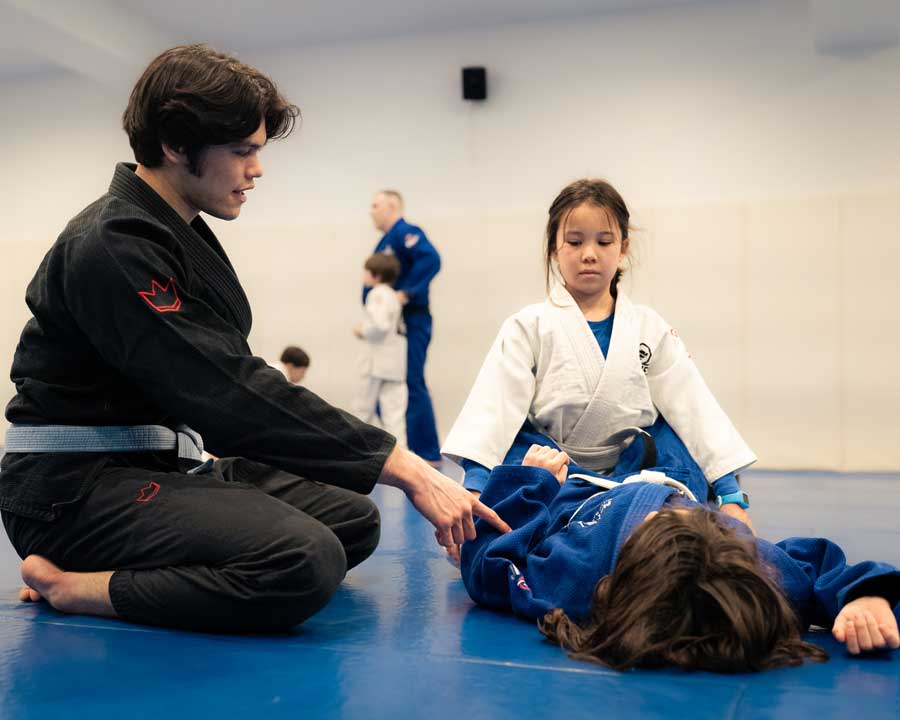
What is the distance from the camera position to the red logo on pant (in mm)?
1758

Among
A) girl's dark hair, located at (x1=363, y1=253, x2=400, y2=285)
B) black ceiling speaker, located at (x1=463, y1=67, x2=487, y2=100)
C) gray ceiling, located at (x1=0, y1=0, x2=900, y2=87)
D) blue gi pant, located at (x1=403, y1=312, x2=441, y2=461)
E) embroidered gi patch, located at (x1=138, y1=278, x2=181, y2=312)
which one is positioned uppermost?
gray ceiling, located at (x1=0, y1=0, x2=900, y2=87)

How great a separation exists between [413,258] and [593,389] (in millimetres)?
3842

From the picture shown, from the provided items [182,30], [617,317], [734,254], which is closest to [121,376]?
[617,317]

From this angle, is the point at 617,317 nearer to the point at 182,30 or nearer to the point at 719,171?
the point at 719,171

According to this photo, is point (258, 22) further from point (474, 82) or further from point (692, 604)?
point (692, 604)

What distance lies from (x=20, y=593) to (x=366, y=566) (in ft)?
2.72

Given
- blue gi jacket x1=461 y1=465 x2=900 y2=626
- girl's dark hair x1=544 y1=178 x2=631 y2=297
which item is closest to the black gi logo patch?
girl's dark hair x1=544 y1=178 x2=631 y2=297

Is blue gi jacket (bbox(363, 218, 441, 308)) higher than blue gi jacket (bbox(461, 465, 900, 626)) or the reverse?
higher

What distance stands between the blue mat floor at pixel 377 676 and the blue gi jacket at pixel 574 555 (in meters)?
0.07

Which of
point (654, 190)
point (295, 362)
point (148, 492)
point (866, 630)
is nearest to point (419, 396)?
point (295, 362)

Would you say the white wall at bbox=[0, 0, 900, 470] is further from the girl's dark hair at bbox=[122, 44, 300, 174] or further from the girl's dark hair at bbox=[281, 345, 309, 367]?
the girl's dark hair at bbox=[122, 44, 300, 174]

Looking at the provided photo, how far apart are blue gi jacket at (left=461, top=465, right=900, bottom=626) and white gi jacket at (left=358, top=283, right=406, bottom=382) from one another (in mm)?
4011

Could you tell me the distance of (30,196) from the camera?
801 cm

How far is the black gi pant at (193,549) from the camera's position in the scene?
5.42 ft
